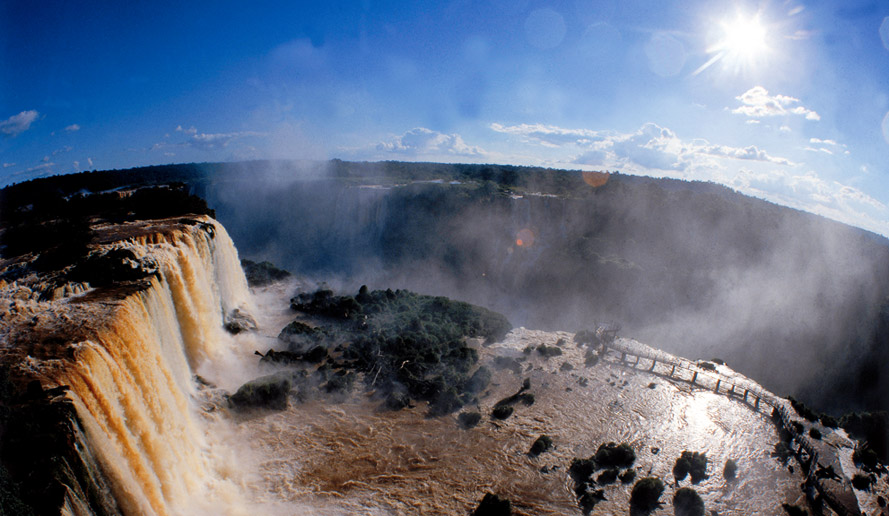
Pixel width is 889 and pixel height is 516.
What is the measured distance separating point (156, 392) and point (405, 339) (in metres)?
13.4

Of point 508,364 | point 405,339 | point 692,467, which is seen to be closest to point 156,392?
point 405,339

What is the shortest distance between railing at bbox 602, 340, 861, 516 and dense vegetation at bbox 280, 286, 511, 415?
8543mm

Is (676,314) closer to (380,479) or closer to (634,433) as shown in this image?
(634,433)

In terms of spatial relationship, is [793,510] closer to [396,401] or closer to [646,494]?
[646,494]

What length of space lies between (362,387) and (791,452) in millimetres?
19265

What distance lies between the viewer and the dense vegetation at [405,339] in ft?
63.9

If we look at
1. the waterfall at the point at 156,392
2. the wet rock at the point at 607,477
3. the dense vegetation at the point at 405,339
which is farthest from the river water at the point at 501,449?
the waterfall at the point at 156,392

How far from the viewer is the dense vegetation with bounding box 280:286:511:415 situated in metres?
19.5

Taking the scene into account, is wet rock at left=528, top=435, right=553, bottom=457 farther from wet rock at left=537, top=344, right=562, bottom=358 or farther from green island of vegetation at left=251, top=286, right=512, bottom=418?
wet rock at left=537, top=344, right=562, bottom=358

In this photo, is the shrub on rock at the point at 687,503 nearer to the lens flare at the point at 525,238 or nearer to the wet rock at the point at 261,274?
the wet rock at the point at 261,274

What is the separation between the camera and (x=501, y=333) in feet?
90.7

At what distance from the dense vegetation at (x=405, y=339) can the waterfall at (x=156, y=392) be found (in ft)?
22.4

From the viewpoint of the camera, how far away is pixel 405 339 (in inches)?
910

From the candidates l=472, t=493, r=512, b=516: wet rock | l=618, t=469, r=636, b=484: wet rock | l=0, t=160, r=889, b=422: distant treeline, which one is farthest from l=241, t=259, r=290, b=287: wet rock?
l=618, t=469, r=636, b=484: wet rock
